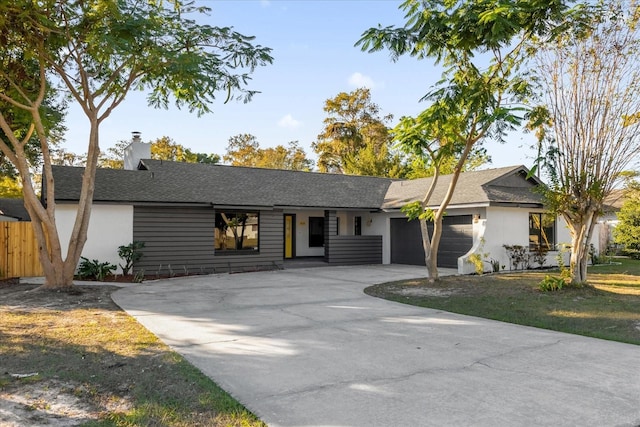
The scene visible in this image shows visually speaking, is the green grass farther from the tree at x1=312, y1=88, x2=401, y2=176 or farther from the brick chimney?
the tree at x1=312, y1=88, x2=401, y2=176

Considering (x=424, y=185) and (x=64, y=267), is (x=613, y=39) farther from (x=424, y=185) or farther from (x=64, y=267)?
(x=64, y=267)

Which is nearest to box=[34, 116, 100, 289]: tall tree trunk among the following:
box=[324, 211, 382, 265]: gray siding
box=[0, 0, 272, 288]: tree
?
box=[0, 0, 272, 288]: tree

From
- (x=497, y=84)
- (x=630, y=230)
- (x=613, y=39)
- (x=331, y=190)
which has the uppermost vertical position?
(x=613, y=39)

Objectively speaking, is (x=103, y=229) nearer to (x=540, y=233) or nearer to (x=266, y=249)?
(x=266, y=249)

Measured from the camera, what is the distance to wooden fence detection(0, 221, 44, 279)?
499 inches

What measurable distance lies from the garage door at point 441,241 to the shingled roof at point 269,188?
982 millimetres

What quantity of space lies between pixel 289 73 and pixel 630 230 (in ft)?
56.4

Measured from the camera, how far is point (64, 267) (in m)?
10.5

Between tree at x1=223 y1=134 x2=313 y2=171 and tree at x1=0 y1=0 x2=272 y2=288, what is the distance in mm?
29168

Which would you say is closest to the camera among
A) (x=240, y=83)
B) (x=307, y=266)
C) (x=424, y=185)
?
(x=240, y=83)

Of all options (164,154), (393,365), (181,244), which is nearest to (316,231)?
(181,244)

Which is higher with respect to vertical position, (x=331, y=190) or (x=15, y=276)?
(x=331, y=190)

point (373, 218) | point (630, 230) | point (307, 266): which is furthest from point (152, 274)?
point (630, 230)

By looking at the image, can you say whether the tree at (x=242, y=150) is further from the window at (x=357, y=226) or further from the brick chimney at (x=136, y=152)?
the brick chimney at (x=136, y=152)
